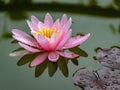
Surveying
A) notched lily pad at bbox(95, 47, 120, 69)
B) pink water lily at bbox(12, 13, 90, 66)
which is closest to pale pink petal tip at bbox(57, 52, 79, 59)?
pink water lily at bbox(12, 13, 90, 66)

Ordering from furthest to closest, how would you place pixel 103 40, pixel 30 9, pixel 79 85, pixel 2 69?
pixel 30 9, pixel 103 40, pixel 2 69, pixel 79 85

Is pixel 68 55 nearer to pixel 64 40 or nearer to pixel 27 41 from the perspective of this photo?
pixel 64 40

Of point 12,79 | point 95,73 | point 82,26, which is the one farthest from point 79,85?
point 82,26

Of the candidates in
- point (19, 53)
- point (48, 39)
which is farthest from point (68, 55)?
point (19, 53)

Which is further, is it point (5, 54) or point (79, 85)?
point (5, 54)

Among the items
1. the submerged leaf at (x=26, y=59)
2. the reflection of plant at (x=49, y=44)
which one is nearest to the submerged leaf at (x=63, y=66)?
the reflection of plant at (x=49, y=44)

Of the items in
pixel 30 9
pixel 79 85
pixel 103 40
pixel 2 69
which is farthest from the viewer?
pixel 30 9

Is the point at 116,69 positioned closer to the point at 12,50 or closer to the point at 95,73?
the point at 95,73

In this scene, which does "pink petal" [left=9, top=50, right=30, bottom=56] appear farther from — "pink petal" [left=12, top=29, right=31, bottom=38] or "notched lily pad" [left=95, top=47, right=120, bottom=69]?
"notched lily pad" [left=95, top=47, right=120, bottom=69]

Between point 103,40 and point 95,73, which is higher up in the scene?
point 103,40
